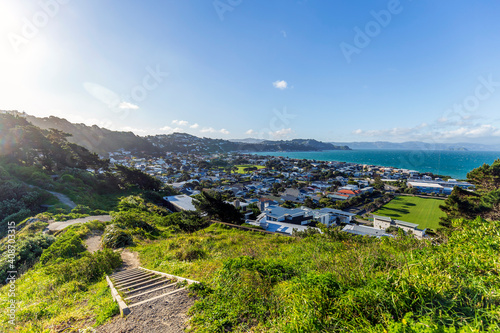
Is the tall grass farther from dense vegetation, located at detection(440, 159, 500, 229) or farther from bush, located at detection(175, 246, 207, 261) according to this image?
dense vegetation, located at detection(440, 159, 500, 229)

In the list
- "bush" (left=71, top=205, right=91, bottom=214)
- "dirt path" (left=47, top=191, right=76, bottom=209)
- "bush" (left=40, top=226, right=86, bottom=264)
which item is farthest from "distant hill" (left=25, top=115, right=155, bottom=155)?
"bush" (left=40, top=226, right=86, bottom=264)

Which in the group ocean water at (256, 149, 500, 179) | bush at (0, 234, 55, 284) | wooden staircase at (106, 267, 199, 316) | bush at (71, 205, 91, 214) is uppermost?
wooden staircase at (106, 267, 199, 316)

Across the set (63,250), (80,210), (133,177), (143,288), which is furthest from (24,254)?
(133,177)

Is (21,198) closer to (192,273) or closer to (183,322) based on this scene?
(192,273)

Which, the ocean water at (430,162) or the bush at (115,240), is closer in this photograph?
the bush at (115,240)

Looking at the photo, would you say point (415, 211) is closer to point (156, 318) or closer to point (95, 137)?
point (156, 318)

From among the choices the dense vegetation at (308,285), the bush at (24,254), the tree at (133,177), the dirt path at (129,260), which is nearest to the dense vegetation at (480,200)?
the dense vegetation at (308,285)

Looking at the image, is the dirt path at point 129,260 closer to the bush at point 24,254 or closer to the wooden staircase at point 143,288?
the wooden staircase at point 143,288

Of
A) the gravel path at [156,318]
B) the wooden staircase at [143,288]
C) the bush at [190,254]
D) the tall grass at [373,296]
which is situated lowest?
the bush at [190,254]

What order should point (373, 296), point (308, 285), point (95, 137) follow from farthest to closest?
point (95, 137)
point (308, 285)
point (373, 296)
